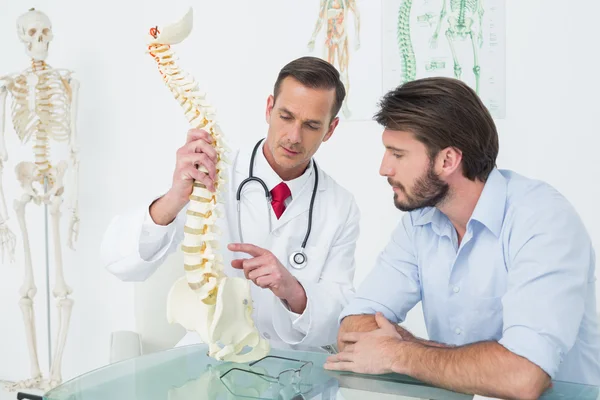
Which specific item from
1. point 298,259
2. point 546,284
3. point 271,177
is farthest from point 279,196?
point 546,284

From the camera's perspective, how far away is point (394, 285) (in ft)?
6.20

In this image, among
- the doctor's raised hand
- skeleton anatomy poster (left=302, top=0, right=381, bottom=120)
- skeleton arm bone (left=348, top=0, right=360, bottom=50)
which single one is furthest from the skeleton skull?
the doctor's raised hand

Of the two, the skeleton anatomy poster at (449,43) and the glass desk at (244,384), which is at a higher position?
the skeleton anatomy poster at (449,43)

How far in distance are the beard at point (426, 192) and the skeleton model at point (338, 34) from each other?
5.45 ft

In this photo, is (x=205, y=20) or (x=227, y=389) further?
(x=205, y=20)

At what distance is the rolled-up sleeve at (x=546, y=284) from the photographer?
4.74ft

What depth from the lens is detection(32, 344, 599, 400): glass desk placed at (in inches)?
53.5

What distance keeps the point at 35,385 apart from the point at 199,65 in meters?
1.81

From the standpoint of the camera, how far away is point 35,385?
3459 mm

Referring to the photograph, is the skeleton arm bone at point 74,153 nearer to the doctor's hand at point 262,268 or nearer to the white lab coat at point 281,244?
the white lab coat at point 281,244

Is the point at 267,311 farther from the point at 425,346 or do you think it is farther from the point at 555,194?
the point at 555,194

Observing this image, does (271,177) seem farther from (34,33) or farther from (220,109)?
(34,33)

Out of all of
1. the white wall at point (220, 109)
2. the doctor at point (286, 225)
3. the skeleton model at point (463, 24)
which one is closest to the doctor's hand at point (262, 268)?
the doctor at point (286, 225)

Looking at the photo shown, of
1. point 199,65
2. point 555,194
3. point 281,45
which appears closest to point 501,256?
point 555,194
